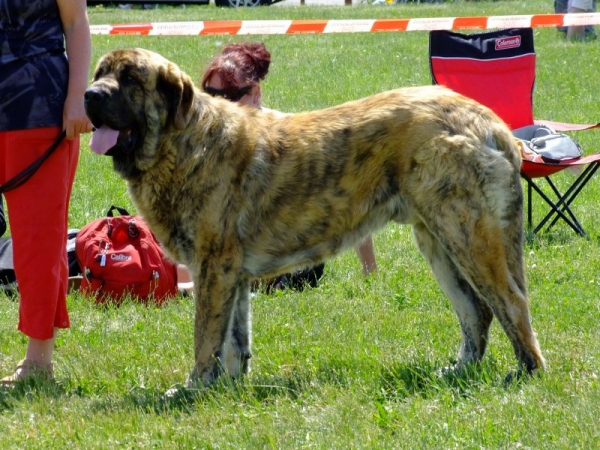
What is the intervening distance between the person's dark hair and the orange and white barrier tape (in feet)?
18.4

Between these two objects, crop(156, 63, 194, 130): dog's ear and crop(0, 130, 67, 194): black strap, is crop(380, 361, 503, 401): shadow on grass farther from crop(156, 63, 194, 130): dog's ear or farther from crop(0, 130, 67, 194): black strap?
crop(0, 130, 67, 194): black strap

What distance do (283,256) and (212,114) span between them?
775 millimetres

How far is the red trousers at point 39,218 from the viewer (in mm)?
4512

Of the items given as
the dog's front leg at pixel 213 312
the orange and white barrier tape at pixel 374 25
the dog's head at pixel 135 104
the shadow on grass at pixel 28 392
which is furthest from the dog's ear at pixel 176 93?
the orange and white barrier tape at pixel 374 25

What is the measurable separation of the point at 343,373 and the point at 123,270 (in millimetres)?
2105

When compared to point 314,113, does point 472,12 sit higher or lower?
lower

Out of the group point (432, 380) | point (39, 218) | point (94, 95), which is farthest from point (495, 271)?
point (39, 218)

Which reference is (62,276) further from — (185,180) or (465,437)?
(465,437)

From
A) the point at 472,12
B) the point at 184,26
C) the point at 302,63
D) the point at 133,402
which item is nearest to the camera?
the point at 133,402

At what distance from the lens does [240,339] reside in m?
4.81

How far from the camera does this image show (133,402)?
4422mm

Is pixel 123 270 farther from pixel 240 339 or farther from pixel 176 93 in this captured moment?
pixel 176 93

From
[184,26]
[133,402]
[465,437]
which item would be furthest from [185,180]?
[184,26]

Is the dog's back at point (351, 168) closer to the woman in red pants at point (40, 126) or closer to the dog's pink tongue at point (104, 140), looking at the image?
the dog's pink tongue at point (104, 140)
